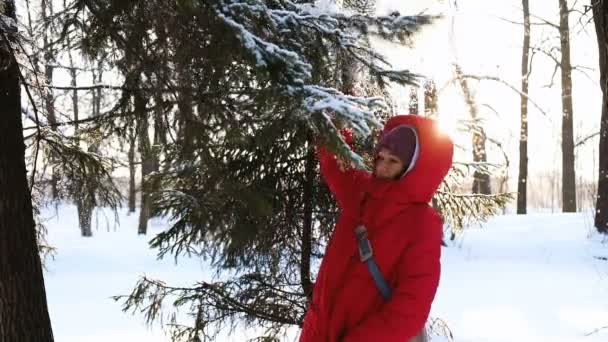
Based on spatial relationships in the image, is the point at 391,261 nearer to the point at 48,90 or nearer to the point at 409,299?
the point at 409,299

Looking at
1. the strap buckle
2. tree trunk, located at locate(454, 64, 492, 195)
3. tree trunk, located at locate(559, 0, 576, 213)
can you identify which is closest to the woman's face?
the strap buckle

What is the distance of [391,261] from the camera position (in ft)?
7.11

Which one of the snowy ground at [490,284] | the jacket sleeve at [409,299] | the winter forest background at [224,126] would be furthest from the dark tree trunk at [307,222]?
the jacket sleeve at [409,299]

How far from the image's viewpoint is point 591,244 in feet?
36.8

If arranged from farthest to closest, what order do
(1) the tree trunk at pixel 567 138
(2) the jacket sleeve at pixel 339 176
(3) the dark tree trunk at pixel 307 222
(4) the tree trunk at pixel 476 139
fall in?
(1) the tree trunk at pixel 567 138 → (4) the tree trunk at pixel 476 139 → (3) the dark tree trunk at pixel 307 222 → (2) the jacket sleeve at pixel 339 176

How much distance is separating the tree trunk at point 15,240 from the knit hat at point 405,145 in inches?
102

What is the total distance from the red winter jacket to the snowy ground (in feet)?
9.56

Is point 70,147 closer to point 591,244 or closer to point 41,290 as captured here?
point 41,290

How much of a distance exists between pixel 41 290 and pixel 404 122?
2863 millimetres

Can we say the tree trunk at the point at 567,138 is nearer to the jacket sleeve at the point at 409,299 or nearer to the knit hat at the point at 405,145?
the knit hat at the point at 405,145

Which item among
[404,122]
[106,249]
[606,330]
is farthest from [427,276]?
[106,249]

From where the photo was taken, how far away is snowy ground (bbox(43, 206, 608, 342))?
689cm

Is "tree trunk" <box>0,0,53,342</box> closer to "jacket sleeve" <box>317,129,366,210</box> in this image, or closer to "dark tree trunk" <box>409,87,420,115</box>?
"jacket sleeve" <box>317,129,366,210</box>

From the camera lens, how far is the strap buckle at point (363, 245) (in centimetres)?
219
